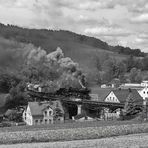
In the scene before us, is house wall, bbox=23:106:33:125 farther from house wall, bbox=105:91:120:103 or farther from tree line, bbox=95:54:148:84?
tree line, bbox=95:54:148:84

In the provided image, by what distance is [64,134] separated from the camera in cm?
3653

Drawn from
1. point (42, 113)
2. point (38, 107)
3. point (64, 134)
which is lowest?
point (64, 134)

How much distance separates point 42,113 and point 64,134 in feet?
140

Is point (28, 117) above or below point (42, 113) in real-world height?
below

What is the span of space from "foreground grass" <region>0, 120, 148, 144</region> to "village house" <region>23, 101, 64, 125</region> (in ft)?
131

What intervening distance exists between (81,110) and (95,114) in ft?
10.3

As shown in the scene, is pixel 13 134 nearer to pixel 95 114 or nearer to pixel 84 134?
pixel 84 134

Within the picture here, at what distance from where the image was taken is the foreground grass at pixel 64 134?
3506 cm

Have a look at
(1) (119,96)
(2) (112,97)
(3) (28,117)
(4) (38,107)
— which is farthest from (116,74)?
(3) (28,117)

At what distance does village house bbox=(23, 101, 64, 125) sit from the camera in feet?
257

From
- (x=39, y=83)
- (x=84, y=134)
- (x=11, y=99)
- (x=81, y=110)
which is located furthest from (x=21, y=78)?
(x=84, y=134)

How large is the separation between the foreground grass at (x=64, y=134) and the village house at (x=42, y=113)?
131 feet

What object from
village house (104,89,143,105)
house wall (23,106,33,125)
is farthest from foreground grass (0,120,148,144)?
village house (104,89,143,105)

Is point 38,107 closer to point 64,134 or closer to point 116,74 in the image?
point 64,134
